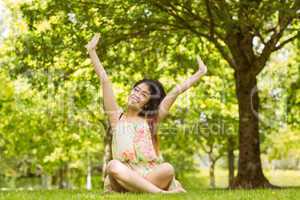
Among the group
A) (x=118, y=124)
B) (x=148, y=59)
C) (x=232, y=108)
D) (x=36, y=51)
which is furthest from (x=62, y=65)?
(x=232, y=108)

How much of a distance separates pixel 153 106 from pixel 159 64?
467 inches

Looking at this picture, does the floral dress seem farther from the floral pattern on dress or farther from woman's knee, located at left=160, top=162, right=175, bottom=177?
woman's knee, located at left=160, top=162, right=175, bottom=177

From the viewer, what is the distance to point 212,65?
2181cm

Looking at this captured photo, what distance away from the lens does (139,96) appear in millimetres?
9008

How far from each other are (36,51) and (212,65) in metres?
8.06

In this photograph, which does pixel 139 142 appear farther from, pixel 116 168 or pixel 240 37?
pixel 240 37

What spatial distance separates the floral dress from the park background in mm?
3273

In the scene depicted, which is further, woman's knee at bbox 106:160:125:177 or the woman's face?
the woman's face

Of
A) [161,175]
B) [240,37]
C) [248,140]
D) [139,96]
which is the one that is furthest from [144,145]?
[240,37]

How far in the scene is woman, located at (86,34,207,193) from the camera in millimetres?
8438

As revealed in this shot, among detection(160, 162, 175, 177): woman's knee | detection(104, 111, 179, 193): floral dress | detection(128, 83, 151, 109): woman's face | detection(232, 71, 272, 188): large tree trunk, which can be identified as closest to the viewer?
detection(160, 162, 175, 177): woman's knee

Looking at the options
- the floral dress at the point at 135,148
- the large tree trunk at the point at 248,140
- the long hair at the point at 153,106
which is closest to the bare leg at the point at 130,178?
the floral dress at the point at 135,148

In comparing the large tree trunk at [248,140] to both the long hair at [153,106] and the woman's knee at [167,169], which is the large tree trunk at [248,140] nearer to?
the long hair at [153,106]

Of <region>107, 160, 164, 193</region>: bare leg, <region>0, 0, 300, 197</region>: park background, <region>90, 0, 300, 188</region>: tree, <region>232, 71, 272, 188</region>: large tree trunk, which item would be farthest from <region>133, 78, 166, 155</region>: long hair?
<region>232, 71, 272, 188</region>: large tree trunk
